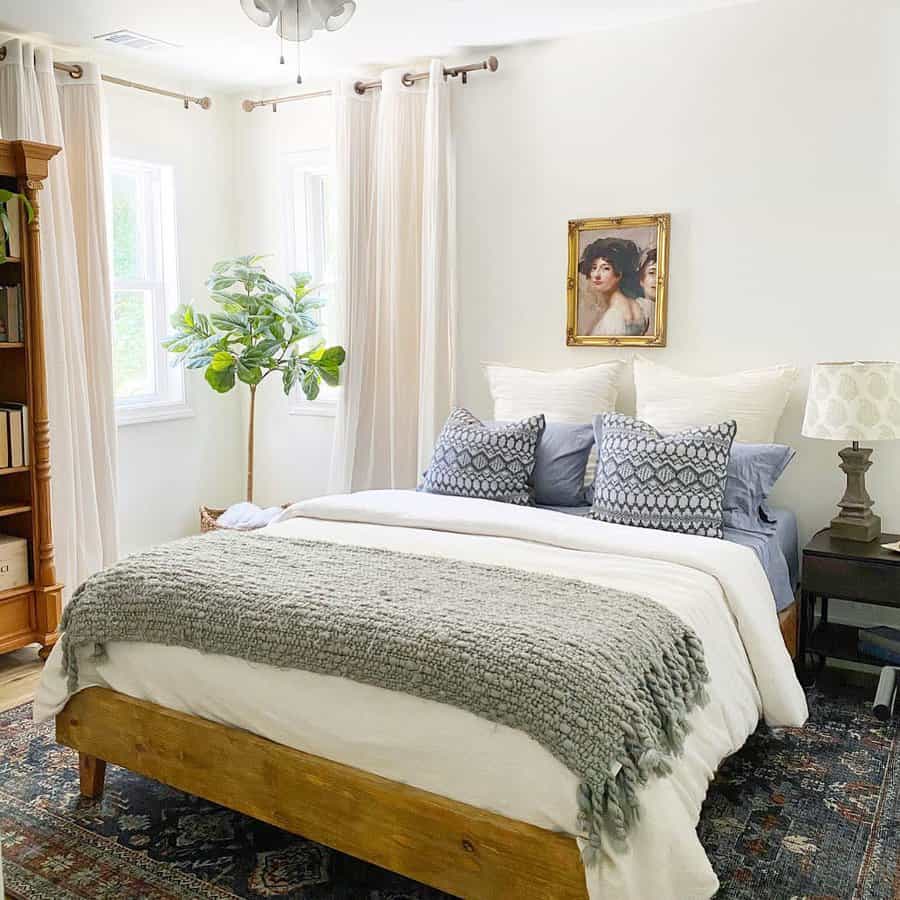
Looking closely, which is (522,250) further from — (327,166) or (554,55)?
(327,166)

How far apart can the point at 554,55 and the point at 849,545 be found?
2.33 metres

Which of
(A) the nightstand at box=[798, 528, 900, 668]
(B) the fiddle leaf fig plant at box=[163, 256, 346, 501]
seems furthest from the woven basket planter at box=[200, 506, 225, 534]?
(A) the nightstand at box=[798, 528, 900, 668]

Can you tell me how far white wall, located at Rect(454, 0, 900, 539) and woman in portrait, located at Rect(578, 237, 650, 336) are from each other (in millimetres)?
106

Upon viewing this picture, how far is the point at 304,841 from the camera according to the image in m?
2.49

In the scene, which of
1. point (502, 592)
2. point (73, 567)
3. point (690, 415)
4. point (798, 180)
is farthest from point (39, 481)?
point (798, 180)

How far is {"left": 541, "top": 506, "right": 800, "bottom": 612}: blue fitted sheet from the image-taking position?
10.5 feet

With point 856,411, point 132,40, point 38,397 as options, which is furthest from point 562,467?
point 132,40

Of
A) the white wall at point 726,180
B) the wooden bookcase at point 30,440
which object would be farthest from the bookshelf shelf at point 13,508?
the white wall at point 726,180

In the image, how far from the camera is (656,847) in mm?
1894

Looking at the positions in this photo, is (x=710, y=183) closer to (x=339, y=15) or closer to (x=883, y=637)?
(x=339, y=15)

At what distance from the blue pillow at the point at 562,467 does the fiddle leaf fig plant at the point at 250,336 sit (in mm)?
1385

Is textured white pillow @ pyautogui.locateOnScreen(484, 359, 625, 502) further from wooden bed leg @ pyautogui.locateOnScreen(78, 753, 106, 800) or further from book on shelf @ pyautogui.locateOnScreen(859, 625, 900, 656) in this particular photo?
wooden bed leg @ pyautogui.locateOnScreen(78, 753, 106, 800)

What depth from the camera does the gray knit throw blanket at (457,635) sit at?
193cm

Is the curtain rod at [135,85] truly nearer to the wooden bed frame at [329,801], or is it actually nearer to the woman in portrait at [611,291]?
the woman in portrait at [611,291]
